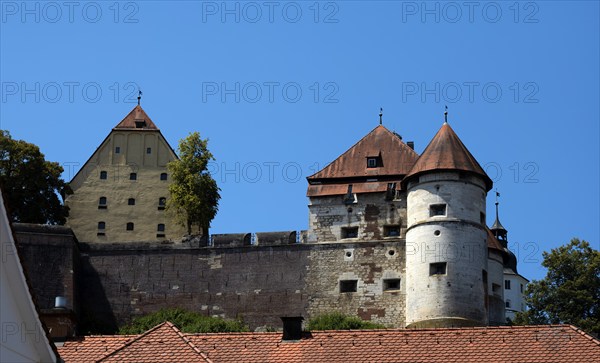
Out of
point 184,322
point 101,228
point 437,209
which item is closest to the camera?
point 437,209

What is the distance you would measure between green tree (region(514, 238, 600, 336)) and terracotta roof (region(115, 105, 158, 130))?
2860cm

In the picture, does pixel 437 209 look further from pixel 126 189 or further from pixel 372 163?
pixel 126 189

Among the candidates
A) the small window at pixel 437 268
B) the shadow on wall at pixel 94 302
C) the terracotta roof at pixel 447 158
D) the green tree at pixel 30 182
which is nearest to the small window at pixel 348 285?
the small window at pixel 437 268

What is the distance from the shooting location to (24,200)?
225 ft

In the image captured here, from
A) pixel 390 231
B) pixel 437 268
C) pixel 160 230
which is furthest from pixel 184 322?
pixel 160 230

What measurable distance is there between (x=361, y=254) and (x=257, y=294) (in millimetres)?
5717

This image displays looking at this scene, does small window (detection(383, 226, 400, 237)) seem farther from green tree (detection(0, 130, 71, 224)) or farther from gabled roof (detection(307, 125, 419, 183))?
green tree (detection(0, 130, 71, 224))

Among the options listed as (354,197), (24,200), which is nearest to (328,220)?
(354,197)

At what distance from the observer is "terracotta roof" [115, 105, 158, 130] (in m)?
79.8

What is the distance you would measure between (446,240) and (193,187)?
18.0 m

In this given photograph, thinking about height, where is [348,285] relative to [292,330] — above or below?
above

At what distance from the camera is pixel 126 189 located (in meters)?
Result: 77.0

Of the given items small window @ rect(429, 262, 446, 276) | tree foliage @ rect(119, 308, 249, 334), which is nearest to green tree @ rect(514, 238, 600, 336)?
small window @ rect(429, 262, 446, 276)

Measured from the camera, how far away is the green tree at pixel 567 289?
201 ft
